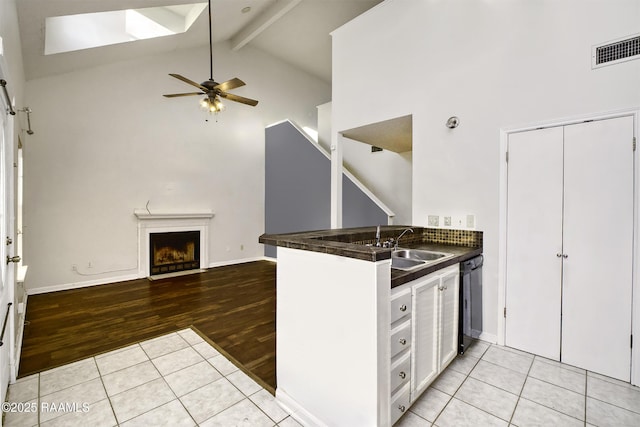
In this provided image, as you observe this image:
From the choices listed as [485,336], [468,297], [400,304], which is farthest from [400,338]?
[485,336]

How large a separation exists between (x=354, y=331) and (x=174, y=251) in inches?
191

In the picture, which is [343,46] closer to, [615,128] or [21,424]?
[615,128]

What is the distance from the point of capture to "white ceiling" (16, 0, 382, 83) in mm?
2727

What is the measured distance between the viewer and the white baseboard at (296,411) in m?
1.64

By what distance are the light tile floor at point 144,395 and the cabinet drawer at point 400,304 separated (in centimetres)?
92

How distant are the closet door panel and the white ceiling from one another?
405cm

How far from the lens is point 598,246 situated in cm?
218

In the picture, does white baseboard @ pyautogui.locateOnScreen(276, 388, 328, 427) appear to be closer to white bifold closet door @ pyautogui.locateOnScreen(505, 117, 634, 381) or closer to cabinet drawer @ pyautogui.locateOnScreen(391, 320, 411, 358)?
cabinet drawer @ pyautogui.locateOnScreen(391, 320, 411, 358)

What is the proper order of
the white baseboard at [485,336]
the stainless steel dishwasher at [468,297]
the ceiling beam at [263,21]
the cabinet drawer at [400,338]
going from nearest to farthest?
the cabinet drawer at [400,338], the stainless steel dishwasher at [468,297], the white baseboard at [485,336], the ceiling beam at [263,21]

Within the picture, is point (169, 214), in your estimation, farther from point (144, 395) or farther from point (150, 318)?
point (144, 395)

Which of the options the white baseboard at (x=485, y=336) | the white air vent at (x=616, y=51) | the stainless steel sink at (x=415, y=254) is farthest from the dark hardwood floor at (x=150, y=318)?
the white air vent at (x=616, y=51)

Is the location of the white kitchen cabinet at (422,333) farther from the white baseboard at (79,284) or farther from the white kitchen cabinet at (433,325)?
the white baseboard at (79,284)

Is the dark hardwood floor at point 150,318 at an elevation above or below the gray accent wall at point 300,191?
below

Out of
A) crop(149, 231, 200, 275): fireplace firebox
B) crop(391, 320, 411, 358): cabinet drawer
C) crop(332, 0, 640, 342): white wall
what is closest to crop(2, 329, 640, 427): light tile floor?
crop(391, 320, 411, 358): cabinet drawer
